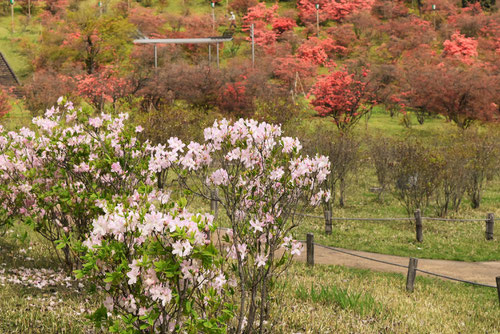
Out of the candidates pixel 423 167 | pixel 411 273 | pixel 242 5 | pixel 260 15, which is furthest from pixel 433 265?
pixel 242 5

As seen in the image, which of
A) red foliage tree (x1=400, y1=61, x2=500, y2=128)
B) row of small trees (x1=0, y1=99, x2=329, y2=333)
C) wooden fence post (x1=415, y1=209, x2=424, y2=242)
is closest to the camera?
row of small trees (x1=0, y1=99, x2=329, y2=333)

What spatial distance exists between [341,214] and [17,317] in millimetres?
13574

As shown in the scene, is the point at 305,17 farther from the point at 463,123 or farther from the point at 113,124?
the point at 113,124

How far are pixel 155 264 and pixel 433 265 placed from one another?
10043mm

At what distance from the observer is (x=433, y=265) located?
11.9 metres

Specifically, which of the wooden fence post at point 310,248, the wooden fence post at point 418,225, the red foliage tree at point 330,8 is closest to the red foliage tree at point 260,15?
the red foliage tree at point 330,8

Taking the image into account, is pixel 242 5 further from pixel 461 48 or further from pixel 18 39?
pixel 461 48

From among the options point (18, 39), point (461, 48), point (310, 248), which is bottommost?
point (310, 248)

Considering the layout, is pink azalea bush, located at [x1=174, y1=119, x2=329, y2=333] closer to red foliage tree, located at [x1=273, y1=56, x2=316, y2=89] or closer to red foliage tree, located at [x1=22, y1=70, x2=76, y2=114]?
red foliage tree, located at [x1=22, y1=70, x2=76, y2=114]

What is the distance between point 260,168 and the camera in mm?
4949

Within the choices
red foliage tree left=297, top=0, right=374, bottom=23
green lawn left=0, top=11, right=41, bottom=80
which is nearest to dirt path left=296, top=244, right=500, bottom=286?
green lawn left=0, top=11, right=41, bottom=80

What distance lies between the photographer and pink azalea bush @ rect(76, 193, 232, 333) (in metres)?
3.34

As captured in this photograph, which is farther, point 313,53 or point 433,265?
point 313,53

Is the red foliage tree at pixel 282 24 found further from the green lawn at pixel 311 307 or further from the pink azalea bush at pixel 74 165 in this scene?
the pink azalea bush at pixel 74 165
